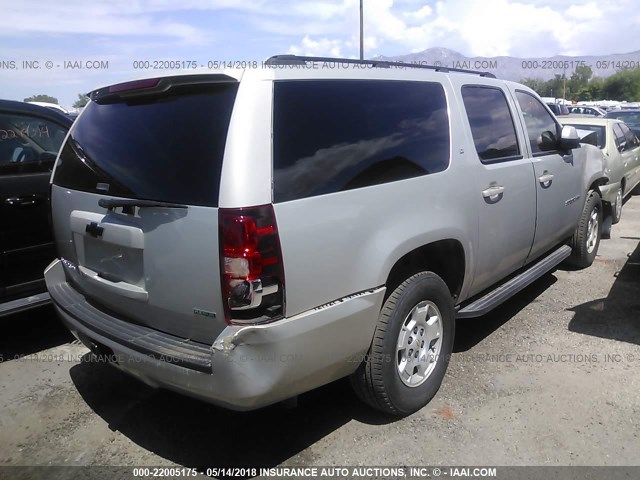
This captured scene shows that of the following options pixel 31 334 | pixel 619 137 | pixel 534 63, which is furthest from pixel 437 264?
pixel 619 137

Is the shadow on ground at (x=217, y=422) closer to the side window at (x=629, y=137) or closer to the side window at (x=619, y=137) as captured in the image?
the side window at (x=619, y=137)

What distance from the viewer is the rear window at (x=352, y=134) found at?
2.50 meters

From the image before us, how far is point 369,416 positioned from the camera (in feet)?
10.8

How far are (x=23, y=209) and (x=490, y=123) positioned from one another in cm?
342

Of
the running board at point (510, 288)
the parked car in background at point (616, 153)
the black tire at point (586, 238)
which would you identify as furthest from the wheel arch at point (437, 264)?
the parked car in background at point (616, 153)

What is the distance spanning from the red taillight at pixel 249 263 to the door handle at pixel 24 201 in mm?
2410

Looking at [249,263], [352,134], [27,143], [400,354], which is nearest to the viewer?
[249,263]

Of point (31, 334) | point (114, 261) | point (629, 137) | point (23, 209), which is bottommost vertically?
point (31, 334)

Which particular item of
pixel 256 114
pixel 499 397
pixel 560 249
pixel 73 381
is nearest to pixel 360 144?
pixel 256 114

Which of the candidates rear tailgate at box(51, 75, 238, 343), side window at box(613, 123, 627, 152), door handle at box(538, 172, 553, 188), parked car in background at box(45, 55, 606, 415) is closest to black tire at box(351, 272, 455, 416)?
parked car in background at box(45, 55, 606, 415)

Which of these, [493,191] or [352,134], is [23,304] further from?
[493,191]

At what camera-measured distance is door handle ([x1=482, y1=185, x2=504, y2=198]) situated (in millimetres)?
3652

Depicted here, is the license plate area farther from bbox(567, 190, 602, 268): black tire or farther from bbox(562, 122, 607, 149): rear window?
bbox(562, 122, 607, 149): rear window

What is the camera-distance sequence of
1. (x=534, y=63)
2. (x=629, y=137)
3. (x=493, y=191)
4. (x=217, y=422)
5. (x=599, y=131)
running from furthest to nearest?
(x=629, y=137)
(x=599, y=131)
(x=534, y=63)
(x=493, y=191)
(x=217, y=422)
